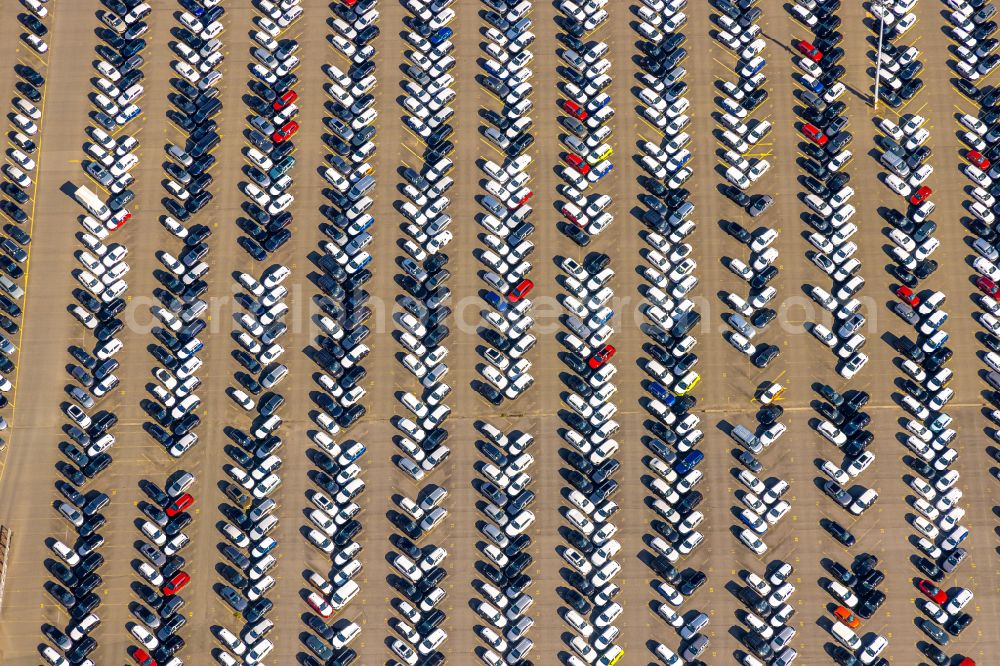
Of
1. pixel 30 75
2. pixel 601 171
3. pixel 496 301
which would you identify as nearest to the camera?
pixel 496 301

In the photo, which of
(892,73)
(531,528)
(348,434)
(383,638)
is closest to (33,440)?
(348,434)

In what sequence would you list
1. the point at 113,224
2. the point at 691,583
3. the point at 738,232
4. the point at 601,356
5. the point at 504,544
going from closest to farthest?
the point at 691,583 → the point at 504,544 → the point at 601,356 → the point at 738,232 → the point at 113,224

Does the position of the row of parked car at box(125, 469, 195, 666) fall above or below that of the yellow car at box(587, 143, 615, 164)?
below

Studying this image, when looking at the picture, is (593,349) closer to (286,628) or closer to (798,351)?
(798,351)

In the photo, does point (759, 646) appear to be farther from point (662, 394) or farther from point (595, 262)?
point (595, 262)

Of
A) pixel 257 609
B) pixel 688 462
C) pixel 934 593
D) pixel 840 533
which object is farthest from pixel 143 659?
pixel 934 593

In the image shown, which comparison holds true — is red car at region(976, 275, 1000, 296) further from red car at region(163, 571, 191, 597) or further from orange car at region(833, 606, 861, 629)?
red car at region(163, 571, 191, 597)

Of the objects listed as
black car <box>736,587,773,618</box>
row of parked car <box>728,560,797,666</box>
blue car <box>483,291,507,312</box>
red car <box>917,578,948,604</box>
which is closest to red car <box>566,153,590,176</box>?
blue car <box>483,291,507,312</box>
